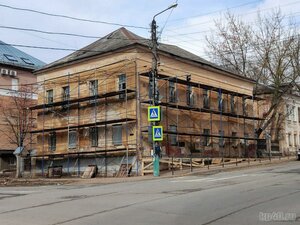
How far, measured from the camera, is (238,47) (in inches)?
1959

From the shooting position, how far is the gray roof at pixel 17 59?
2039 inches

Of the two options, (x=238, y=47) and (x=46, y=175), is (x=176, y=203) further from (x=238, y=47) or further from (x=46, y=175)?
(x=238, y=47)

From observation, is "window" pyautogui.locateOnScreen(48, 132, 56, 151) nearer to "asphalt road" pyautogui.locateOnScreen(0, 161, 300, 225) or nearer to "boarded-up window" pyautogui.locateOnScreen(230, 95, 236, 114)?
"boarded-up window" pyautogui.locateOnScreen(230, 95, 236, 114)

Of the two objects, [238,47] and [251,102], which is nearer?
[251,102]

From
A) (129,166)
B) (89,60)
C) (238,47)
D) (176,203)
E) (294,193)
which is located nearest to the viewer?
(176,203)

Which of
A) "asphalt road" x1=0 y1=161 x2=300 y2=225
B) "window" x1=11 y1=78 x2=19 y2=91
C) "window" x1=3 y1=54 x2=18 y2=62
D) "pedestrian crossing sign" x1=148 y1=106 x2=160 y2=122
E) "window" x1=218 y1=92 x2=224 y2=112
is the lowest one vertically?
"asphalt road" x1=0 y1=161 x2=300 y2=225

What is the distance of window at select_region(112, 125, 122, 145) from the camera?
32.6 m

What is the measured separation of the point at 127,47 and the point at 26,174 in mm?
14114

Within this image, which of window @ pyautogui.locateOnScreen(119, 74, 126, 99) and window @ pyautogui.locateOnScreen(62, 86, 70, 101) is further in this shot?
window @ pyautogui.locateOnScreen(62, 86, 70, 101)

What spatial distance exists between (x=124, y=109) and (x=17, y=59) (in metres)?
26.7

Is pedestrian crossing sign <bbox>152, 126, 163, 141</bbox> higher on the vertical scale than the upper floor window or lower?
lower

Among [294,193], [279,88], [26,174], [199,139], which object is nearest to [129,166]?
[199,139]

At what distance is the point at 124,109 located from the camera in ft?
106

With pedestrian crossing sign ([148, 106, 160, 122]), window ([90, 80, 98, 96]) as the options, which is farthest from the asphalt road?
window ([90, 80, 98, 96])
